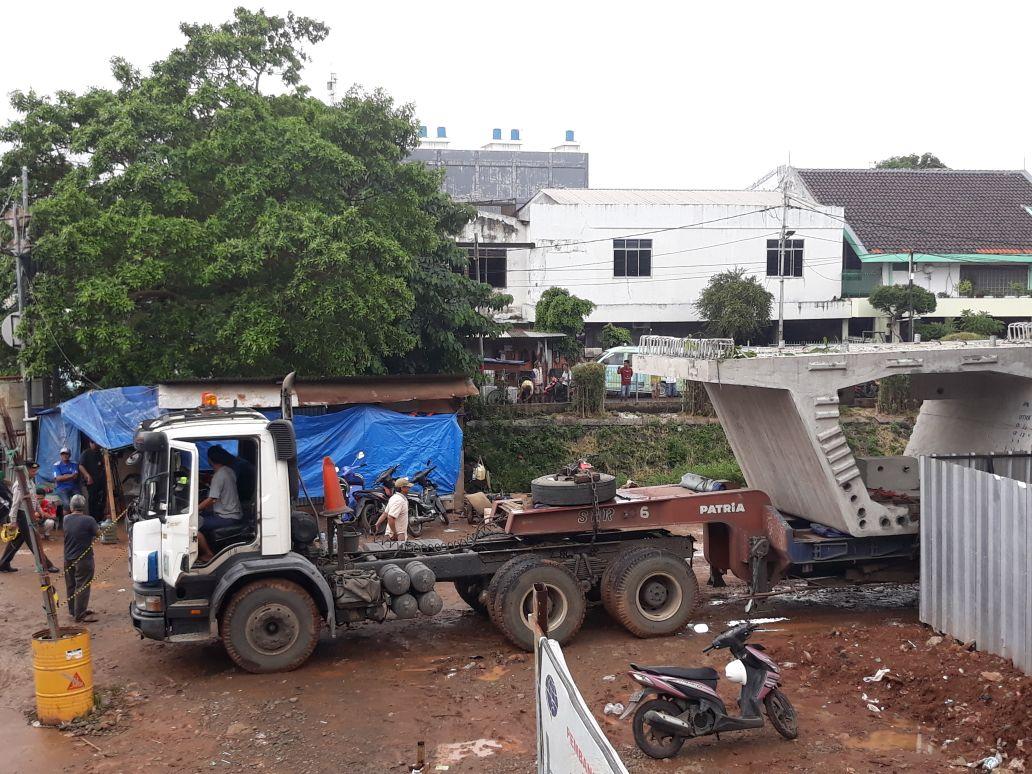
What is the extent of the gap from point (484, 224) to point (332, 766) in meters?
25.4

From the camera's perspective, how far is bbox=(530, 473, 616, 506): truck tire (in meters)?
9.58

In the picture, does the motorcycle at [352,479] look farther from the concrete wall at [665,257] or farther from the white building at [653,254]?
the concrete wall at [665,257]

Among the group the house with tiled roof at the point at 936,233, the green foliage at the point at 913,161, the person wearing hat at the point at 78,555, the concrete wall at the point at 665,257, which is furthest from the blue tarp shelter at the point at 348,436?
the green foliage at the point at 913,161

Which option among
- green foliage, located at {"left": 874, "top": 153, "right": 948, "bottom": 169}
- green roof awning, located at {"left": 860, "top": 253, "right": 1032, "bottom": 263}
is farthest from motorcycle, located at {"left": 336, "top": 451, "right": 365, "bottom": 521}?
green foliage, located at {"left": 874, "top": 153, "right": 948, "bottom": 169}

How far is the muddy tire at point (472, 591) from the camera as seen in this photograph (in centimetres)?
985

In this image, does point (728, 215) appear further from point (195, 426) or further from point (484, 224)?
point (195, 426)

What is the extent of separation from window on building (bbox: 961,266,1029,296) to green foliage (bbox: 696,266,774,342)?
9340mm

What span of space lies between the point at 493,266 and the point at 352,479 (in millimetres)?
16077

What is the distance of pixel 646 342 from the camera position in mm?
11391

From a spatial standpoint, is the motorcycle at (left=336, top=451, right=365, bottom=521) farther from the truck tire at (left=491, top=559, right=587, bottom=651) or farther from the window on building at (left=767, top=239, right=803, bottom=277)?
the window on building at (left=767, top=239, right=803, bottom=277)

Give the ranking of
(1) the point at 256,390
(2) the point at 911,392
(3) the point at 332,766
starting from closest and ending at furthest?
(3) the point at 332,766, (2) the point at 911,392, (1) the point at 256,390

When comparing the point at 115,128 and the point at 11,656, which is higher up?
the point at 115,128

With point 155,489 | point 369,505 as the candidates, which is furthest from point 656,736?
point 369,505

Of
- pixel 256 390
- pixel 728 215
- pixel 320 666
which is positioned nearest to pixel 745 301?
pixel 728 215
